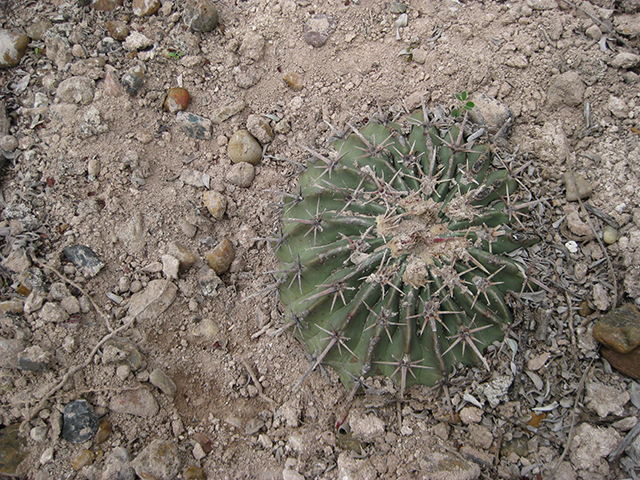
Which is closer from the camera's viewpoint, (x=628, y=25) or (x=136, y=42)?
(x=628, y=25)

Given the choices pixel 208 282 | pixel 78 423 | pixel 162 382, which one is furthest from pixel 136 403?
pixel 208 282

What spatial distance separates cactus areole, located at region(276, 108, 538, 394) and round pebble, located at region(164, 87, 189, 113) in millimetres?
1739

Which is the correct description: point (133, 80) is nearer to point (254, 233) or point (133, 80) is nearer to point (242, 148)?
point (242, 148)

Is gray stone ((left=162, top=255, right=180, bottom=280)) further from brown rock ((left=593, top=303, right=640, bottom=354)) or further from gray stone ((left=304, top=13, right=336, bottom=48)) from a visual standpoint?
brown rock ((left=593, top=303, right=640, bottom=354))

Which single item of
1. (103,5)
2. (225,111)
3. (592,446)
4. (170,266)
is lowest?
(592,446)

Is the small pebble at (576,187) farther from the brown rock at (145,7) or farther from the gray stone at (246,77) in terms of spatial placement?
the brown rock at (145,7)

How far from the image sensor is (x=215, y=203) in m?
3.90

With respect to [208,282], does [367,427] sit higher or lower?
lower

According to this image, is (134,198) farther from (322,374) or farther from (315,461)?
(315,461)

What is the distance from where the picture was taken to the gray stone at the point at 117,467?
2.80 m

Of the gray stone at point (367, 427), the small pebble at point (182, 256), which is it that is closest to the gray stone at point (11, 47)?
the small pebble at point (182, 256)

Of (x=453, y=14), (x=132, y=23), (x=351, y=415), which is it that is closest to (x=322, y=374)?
(x=351, y=415)

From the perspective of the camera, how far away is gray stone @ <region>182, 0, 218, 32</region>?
4.32m

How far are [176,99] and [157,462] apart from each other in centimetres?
321
